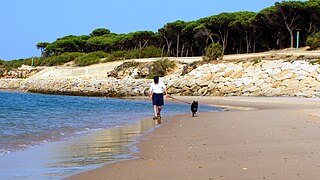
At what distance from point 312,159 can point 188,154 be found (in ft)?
5.88

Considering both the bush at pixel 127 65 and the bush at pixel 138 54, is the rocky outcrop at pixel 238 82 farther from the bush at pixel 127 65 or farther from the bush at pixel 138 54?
the bush at pixel 138 54

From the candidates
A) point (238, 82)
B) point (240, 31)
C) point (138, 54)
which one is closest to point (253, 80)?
point (238, 82)

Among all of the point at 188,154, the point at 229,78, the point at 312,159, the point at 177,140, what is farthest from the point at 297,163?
the point at 229,78

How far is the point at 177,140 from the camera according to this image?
906 centimetres

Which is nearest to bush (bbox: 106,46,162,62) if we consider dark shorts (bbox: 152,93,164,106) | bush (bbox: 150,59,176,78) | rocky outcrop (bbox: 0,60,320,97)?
bush (bbox: 150,59,176,78)

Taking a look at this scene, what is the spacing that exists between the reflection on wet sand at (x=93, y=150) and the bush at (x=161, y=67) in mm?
32433

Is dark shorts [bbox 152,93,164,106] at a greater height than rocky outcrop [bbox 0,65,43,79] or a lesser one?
lesser

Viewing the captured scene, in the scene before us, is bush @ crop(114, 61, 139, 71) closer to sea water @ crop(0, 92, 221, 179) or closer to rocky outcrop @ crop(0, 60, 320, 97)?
rocky outcrop @ crop(0, 60, 320, 97)

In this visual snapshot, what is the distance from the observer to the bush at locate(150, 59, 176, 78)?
43594 millimetres

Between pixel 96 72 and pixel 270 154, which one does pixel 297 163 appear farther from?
pixel 96 72

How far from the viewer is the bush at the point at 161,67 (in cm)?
4359

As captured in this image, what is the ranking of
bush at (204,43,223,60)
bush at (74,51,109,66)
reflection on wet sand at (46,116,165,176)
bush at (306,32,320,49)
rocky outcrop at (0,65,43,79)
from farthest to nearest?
rocky outcrop at (0,65,43,79) → bush at (74,51,109,66) → bush at (306,32,320,49) → bush at (204,43,223,60) → reflection on wet sand at (46,116,165,176)

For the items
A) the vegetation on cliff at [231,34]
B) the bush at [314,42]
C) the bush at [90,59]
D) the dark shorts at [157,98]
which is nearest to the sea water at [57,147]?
the dark shorts at [157,98]

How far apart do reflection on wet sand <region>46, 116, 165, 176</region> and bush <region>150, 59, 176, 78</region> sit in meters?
32.4
